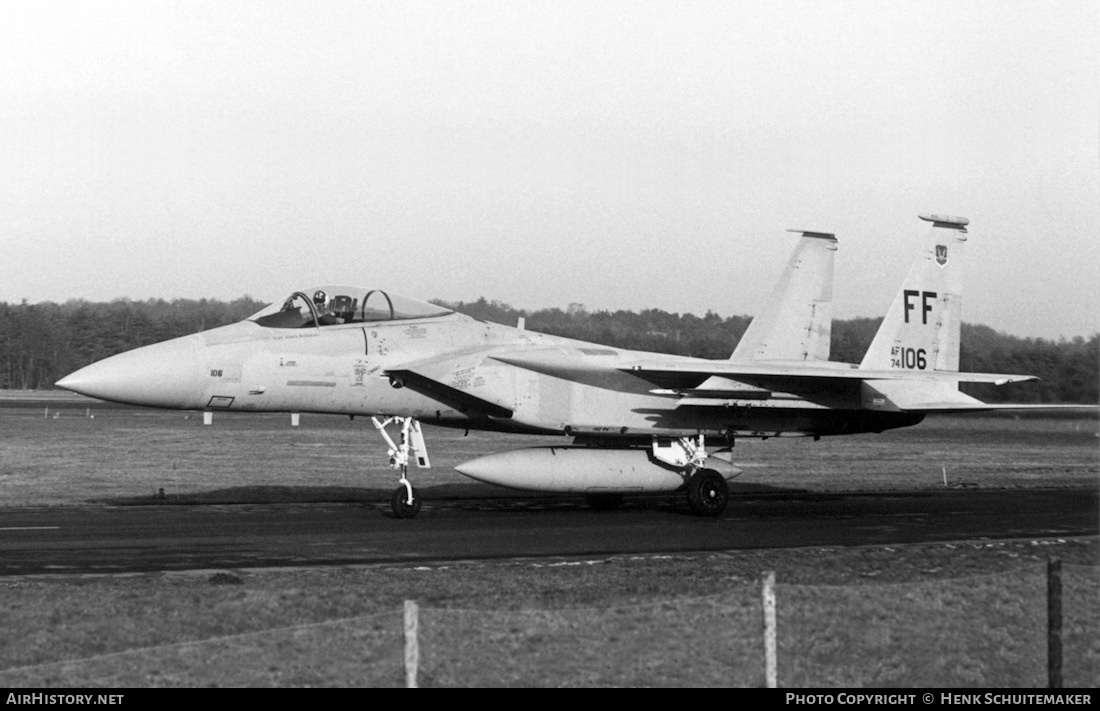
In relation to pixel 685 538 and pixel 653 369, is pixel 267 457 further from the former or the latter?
pixel 685 538

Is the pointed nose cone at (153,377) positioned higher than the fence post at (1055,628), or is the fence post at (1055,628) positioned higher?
the pointed nose cone at (153,377)

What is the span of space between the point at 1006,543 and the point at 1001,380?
6393 mm

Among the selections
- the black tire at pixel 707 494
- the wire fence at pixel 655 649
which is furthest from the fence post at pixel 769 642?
the black tire at pixel 707 494

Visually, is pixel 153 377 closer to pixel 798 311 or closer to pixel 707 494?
pixel 707 494

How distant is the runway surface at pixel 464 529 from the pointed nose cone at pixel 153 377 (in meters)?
1.74

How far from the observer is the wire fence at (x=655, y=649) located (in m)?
8.57

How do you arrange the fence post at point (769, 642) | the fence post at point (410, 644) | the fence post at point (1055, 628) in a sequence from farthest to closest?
the fence post at point (1055, 628) < the fence post at point (769, 642) < the fence post at point (410, 644)

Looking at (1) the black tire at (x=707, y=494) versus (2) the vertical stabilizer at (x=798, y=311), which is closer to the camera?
(1) the black tire at (x=707, y=494)

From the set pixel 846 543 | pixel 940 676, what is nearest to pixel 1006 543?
pixel 846 543

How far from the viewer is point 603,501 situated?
2152cm

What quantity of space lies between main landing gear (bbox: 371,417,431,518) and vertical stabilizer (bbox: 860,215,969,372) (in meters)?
9.49

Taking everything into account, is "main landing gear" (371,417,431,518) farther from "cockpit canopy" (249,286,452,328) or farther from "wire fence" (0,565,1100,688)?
"wire fence" (0,565,1100,688)

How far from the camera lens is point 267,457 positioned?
33969 mm

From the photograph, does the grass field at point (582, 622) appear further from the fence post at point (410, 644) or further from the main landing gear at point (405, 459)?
the main landing gear at point (405, 459)
